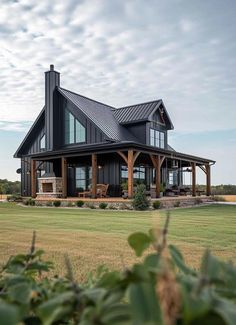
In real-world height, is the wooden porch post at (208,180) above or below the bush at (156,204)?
above

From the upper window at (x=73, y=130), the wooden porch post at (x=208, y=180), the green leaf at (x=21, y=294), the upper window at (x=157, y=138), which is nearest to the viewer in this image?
the green leaf at (x=21, y=294)

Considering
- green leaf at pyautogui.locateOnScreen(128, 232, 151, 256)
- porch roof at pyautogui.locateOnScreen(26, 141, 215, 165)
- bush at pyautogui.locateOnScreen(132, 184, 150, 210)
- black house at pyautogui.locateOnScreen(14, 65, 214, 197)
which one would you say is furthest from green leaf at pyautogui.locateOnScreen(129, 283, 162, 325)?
black house at pyautogui.locateOnScreen(14, 65, 214, 197)

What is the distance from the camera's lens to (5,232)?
8.07 meters

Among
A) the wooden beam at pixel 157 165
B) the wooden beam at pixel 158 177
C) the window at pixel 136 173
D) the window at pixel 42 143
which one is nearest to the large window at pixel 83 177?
the window at pixel 136 173

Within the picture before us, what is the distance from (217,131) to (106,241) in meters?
23.8

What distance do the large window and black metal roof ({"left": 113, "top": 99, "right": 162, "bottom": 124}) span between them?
4.12 meters

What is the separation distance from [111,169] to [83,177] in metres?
2.54

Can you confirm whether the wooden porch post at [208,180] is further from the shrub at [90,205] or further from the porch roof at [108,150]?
the shrub at [90,205]

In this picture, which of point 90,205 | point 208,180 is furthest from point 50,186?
point 208,180

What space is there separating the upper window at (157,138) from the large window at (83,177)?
4659 mm

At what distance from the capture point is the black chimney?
22797 millimetres

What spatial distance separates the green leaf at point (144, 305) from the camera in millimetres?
555

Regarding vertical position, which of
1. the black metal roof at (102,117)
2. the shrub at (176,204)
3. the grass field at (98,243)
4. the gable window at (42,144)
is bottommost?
the shrub at (176,204)

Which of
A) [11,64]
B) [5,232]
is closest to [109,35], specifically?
Answer: [11,64]
